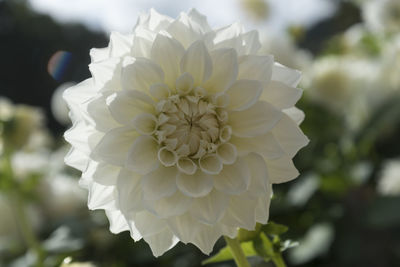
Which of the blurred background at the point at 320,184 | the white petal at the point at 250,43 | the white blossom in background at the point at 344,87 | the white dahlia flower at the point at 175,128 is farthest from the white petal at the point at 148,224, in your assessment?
the white blossom in background at the point at 344,87

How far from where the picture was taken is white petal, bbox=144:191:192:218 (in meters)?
0.48

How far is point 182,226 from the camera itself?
19.5 inches

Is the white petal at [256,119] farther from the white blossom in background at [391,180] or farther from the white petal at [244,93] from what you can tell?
the white blossom in background at [391,180]

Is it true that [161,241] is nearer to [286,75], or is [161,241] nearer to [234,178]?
[234,178]

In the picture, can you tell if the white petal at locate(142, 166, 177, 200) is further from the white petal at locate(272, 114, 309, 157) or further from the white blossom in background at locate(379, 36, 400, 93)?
the white blossom in background at locate(379, 36, 400, 93)

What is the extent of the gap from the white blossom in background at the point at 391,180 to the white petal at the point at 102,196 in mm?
933

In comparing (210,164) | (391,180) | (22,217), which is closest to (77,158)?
(210,164)

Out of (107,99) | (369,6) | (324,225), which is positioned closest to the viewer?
(107,99)

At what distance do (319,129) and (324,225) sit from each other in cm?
36

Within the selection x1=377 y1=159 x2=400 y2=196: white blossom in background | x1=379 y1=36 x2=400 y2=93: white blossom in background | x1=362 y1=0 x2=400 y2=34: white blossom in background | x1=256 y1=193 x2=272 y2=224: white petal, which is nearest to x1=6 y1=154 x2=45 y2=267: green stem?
x1=256 y1=193 x2=272 y2=224: white petal

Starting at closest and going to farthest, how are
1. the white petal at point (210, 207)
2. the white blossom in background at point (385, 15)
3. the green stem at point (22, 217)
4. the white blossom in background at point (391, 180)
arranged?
the white petal at point (210, 207), the green stem at point (22, 217), the white blossom in background at point (391, 180), the white blossom in background at point (385, 15)

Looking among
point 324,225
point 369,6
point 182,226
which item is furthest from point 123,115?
point 369,6

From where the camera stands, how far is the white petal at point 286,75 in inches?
20.2

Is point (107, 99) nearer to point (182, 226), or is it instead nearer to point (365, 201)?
point (182, 226)
